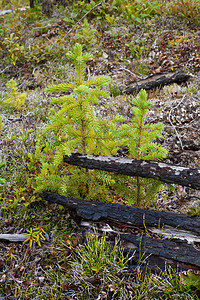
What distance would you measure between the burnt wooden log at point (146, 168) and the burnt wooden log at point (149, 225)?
1.50 feet

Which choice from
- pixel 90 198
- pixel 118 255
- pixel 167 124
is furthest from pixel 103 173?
pixel 167 124

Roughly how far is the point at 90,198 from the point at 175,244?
125cm

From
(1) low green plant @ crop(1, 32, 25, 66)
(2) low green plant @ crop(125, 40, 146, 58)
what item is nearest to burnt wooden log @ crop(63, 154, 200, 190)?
(2) low green plant @ crop(125, 40, 146, 58)

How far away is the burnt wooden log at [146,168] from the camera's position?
2.92 meters

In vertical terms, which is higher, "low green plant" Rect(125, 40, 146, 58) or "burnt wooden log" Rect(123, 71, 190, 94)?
"low green plant" Rect(125, 40, 146, 58)

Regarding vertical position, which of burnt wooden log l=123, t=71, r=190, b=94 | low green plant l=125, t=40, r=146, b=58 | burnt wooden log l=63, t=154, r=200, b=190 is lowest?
burnt wooden log l=63, t=154, r=200, b=190

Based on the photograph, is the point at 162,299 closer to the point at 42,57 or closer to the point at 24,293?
the point at 24,293

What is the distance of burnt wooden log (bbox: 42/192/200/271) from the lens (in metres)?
2.77

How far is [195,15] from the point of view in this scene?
754cm

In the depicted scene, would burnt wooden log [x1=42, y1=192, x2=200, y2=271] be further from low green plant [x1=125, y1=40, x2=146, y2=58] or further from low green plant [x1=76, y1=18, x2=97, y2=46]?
low green plant [x1=76, y1=18, x2=97, y2=46]

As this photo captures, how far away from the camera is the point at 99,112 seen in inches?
215

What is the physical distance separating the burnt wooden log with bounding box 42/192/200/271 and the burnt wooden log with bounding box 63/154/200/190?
0.46m

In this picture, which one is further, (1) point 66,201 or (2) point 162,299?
(1) point 66,201

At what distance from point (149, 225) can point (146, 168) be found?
27.9 inches
